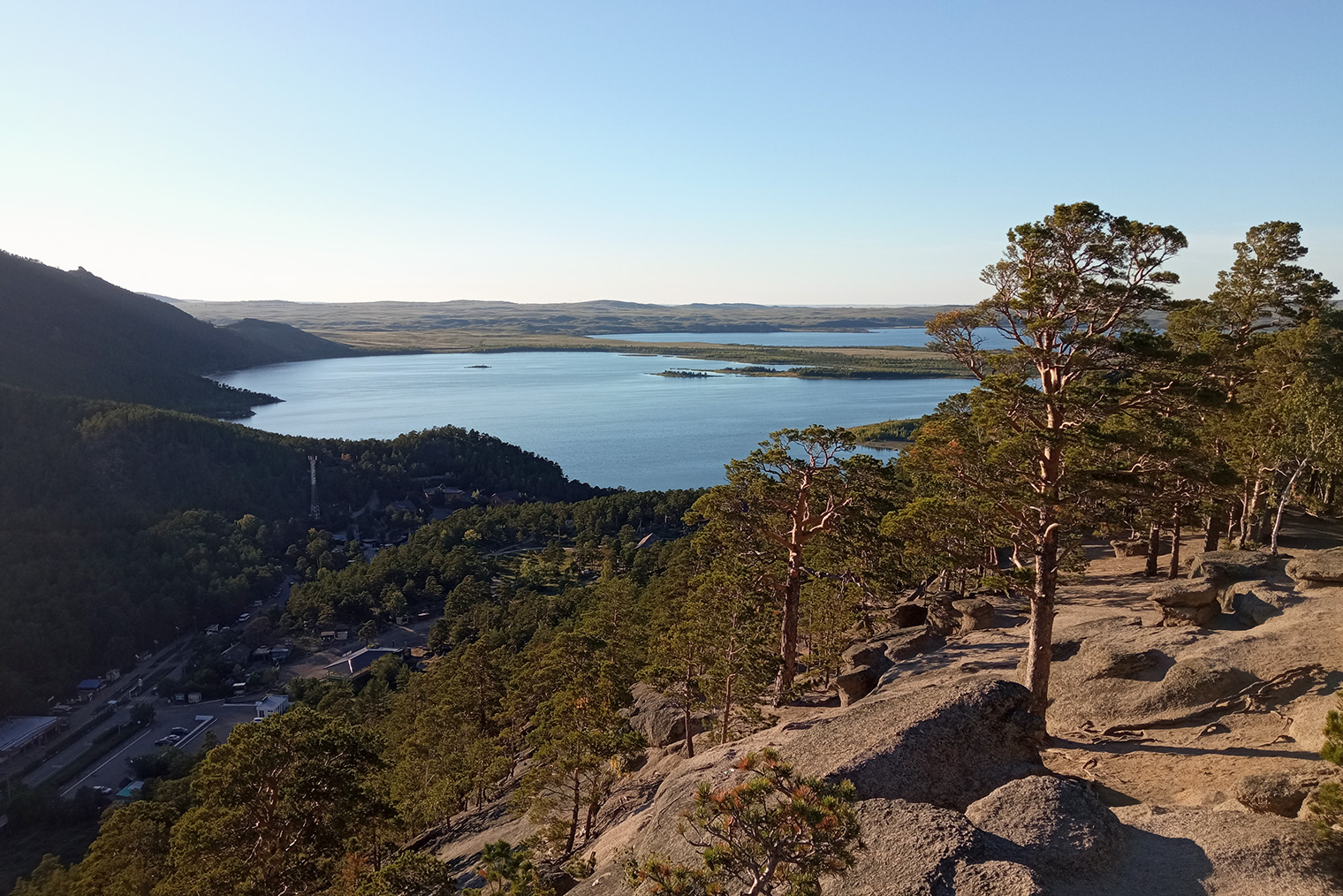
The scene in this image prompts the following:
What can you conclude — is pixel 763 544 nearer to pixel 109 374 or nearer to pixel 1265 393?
pixel 1265 393

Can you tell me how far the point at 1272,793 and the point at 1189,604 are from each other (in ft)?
27.3

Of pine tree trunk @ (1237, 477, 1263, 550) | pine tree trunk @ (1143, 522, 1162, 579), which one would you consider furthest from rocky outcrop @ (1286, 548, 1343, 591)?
pine tree trunk @ (1237, 477, 1263, 550)

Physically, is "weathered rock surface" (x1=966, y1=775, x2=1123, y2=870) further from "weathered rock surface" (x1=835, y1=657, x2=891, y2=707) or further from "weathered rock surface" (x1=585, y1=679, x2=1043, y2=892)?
"weathered rock surface" (x1=835, y1=657, x2=891, y2=707)

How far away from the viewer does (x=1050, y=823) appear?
30.2 feet

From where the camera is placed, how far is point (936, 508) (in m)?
13.4

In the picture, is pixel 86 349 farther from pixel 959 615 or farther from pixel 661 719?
pixel 959 615

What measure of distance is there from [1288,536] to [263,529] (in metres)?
84.6

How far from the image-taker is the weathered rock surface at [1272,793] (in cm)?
920

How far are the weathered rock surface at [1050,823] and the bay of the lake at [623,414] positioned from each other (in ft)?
266

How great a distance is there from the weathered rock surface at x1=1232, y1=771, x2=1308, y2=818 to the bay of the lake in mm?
81521

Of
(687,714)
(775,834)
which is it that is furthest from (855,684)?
(775,834)

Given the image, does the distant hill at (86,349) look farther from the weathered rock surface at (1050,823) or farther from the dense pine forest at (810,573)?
the weathered rock surface at (1050,823)

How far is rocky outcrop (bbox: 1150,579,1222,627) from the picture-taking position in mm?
16469

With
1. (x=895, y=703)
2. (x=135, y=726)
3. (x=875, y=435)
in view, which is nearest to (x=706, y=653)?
(x=895, y=703)
